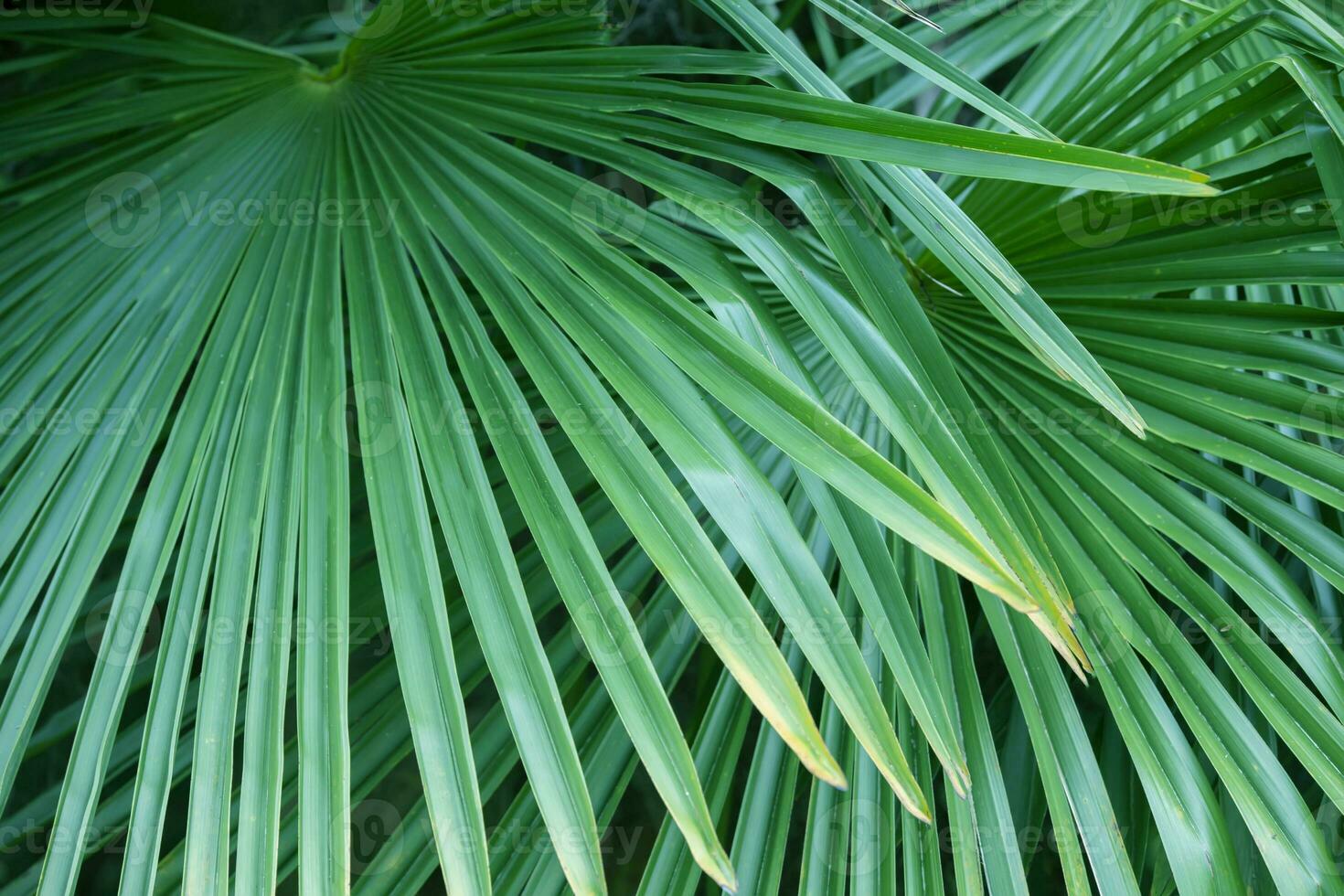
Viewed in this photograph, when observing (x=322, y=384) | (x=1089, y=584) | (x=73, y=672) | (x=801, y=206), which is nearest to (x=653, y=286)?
(x=801, y=206)

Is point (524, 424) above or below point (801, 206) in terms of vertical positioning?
below

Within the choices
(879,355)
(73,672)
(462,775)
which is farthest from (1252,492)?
(73,672)

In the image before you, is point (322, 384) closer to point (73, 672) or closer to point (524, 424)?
point (524, 424)

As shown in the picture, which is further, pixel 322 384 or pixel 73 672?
pixel 73 672

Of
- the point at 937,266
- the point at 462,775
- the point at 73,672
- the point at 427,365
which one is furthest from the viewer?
the point at 73,672

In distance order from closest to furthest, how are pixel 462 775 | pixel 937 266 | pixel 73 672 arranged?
pixel 462 775 → pixel 937 266 → pixel 73 672

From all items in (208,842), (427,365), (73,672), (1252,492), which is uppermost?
(427,365)
